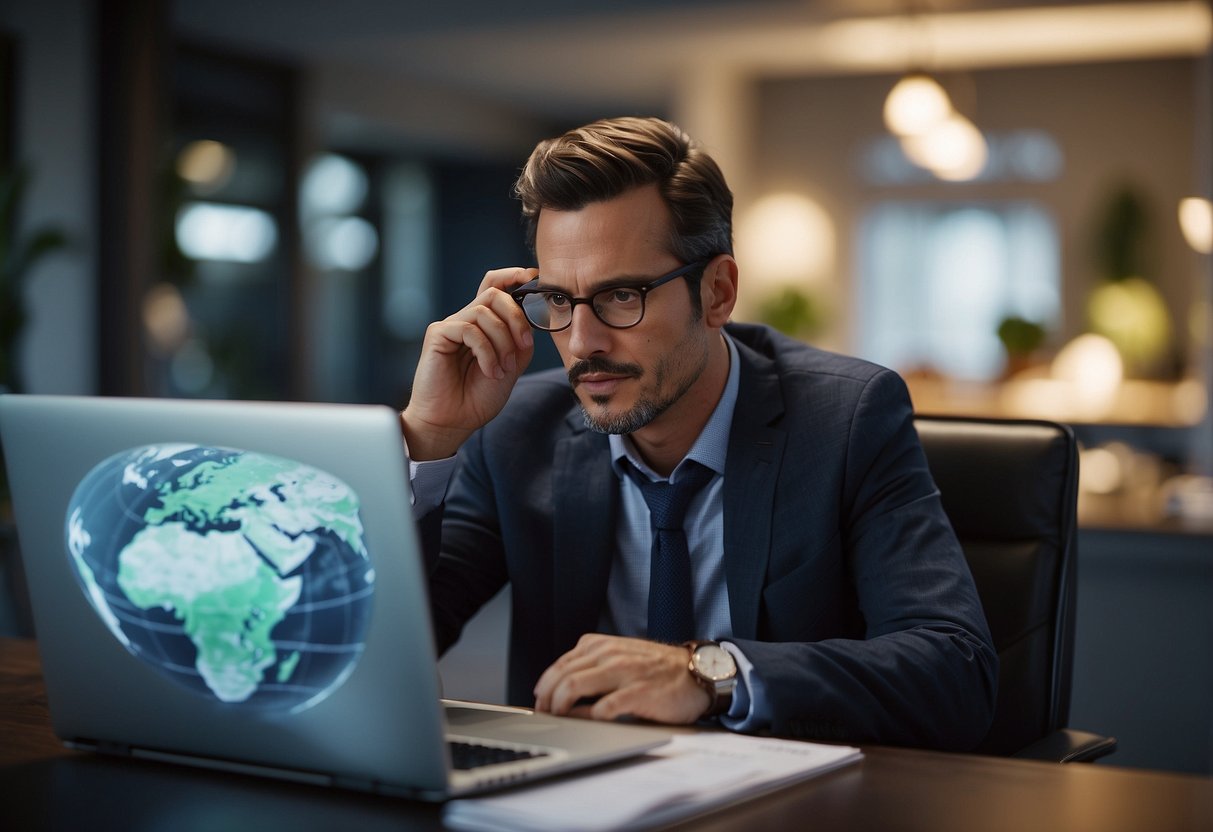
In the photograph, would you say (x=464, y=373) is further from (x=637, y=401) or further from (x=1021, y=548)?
(x=1021, y=548)

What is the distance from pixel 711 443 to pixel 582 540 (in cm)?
21

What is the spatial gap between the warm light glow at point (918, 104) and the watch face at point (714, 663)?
4.56 meters

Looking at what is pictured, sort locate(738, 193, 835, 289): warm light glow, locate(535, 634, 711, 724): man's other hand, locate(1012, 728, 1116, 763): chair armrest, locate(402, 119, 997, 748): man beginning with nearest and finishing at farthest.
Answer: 1. locate(535, 634, 711, 724): man's other hand
2. locate(1012, 728, 1116, 763): chair armrest
3. locate(402, 119, 997, 748): man
4. locate(738, 193, 835, 289): warm light glow

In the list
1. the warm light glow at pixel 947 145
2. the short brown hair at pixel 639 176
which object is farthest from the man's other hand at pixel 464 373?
the warm light glow at pixel 947 145

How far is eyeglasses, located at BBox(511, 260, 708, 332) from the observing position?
1.59 metres

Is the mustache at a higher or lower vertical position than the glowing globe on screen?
higher

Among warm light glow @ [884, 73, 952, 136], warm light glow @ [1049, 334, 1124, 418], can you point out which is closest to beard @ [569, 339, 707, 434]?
warm light glow @ [884, 73, 952, 136]

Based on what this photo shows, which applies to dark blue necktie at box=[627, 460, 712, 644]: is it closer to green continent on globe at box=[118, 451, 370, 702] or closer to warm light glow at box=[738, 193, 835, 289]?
green continent on globe at box=[118, 451, 370, 702]

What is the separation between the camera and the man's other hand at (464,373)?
1608mm

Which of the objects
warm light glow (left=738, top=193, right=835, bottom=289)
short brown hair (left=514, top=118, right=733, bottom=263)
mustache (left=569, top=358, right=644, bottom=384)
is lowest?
mustache (left=569, top=358, right=644, bottom=384)

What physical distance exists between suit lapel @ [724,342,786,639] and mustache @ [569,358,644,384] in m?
0.15

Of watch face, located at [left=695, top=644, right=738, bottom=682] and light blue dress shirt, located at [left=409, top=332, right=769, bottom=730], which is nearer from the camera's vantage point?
watch face, located at [left=695, top=644, right=738, bottom=682]

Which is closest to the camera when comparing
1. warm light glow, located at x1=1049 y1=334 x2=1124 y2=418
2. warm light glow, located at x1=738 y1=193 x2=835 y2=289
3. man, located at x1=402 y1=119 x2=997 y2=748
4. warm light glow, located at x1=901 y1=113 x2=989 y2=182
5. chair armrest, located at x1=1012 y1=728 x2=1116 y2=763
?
chair armrest, located at x1=1012 y1=728 x2=1116 y2=763

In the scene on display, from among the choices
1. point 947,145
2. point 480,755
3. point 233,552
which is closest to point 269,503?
point 233,552
